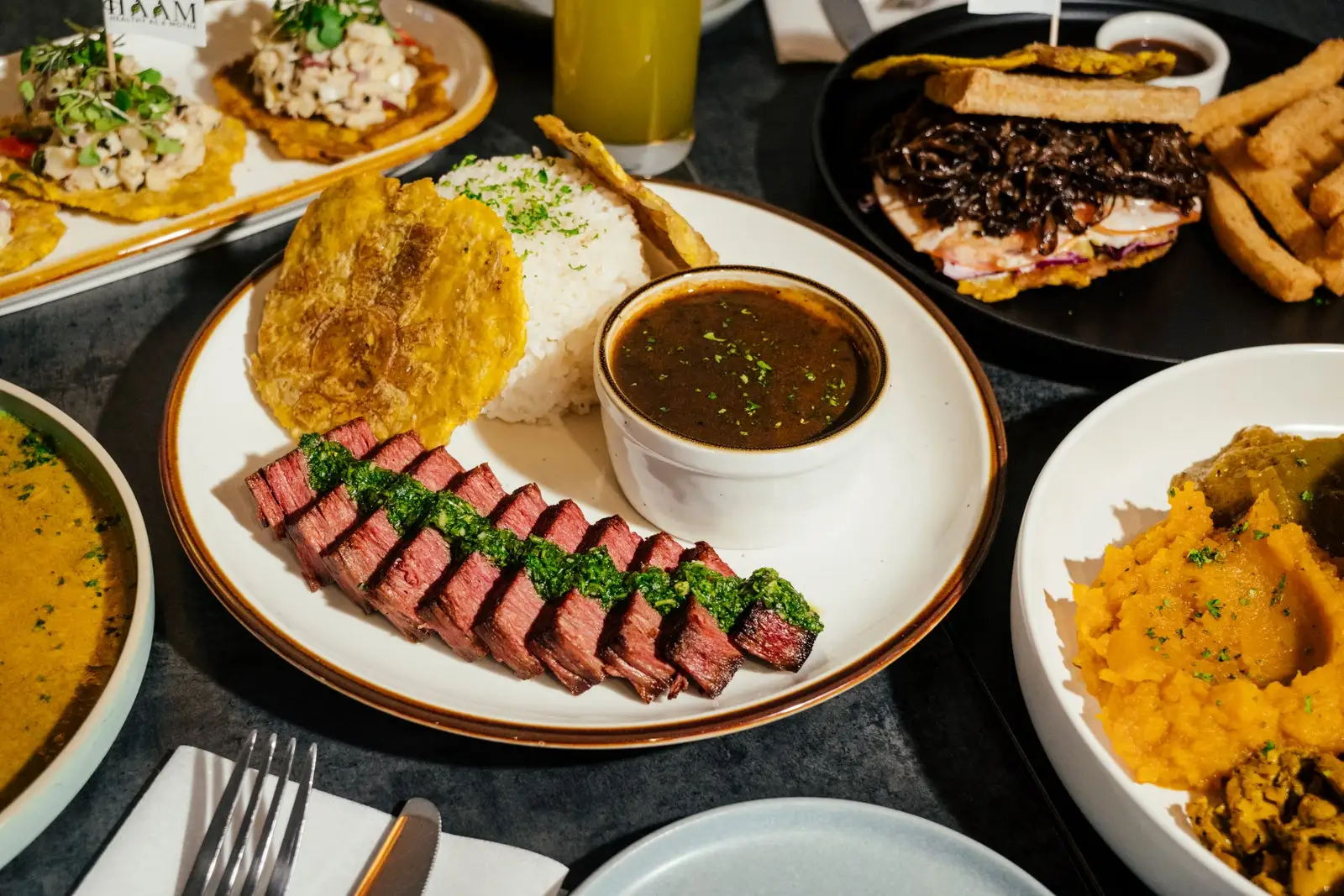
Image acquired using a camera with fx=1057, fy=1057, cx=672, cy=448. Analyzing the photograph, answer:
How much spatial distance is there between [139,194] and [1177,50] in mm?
3910

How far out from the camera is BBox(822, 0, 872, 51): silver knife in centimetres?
466

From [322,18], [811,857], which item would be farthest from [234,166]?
[811,857]

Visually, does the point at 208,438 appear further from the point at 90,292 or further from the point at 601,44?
the point at 601,44

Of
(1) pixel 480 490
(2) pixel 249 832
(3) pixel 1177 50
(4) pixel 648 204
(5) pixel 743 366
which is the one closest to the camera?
(2) pixel 249 832

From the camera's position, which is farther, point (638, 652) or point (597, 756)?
point (597, 756)

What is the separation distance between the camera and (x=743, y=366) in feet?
8.96

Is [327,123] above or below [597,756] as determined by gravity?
above

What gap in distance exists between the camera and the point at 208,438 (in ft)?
9.08

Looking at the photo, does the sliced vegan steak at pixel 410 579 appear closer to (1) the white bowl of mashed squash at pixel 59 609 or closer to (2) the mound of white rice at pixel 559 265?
(1) the white bowl of mashed squash at pixel 59 609

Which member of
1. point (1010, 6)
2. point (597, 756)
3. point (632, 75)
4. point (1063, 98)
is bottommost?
point (597, 756)

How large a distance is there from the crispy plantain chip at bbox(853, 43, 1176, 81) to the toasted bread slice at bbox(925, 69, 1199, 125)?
5 centimetres

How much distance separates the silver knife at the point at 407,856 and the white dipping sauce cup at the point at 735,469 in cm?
93

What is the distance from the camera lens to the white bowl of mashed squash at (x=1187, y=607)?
6.62 ft

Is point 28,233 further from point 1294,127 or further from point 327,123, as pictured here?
point 1294,127
